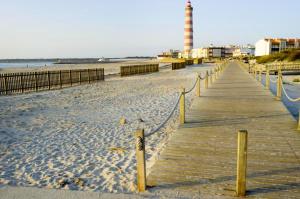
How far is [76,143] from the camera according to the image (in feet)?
24.7

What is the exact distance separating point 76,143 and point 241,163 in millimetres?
4763

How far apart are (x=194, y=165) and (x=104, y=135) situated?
12.6 ft

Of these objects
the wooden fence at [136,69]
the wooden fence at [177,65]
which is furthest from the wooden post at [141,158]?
the wooden fence at [177,65]

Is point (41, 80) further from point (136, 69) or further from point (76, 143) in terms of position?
point (136, 69)

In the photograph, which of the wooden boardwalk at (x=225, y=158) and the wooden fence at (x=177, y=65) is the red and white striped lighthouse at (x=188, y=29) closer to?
the wooden fence at (x=177, y=65)

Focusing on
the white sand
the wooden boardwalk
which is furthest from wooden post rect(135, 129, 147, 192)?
the white sand

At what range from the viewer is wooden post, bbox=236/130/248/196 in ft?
12.5

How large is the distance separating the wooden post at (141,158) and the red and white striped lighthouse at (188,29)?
89.3m

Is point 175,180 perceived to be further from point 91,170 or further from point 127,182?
point 91,170

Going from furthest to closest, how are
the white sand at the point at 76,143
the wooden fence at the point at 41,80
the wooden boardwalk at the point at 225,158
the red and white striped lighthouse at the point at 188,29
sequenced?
1. the red and white striped lighthouse at the point at 188,29
2. the wooden fence at the point at 41,80
3. the white sand at the point at 76,143
4. the wooden boardwalk at the point at 225,158

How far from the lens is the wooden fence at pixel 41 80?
707 inches

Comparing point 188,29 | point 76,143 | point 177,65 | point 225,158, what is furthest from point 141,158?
point 188,29

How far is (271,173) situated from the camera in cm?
464

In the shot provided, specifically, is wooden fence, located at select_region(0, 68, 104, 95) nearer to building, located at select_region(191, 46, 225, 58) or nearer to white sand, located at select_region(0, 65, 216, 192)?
white sand, located at select_region(0, 65, 216, 192)
